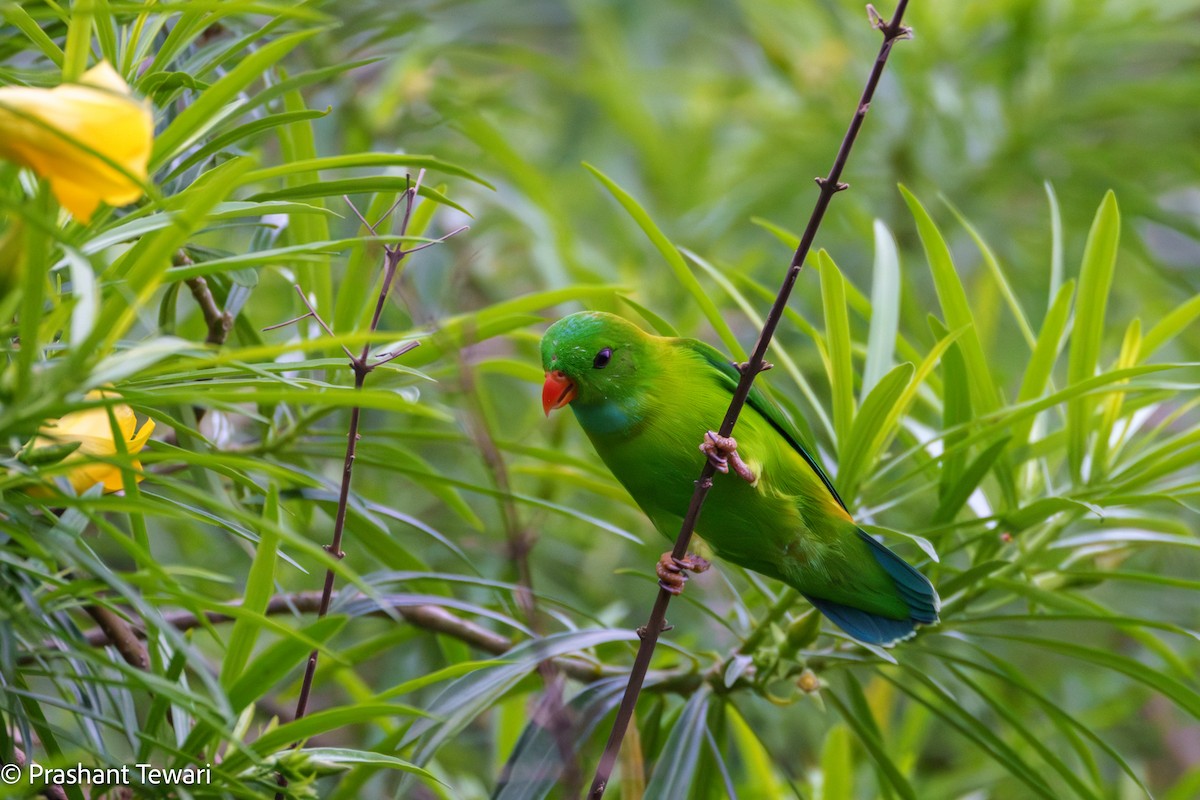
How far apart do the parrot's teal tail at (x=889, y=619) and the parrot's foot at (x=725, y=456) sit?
0.76ft

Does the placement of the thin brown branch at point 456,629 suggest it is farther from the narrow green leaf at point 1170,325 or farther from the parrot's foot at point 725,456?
the narrow green leaf at point 1170,325

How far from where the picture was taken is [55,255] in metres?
1.04

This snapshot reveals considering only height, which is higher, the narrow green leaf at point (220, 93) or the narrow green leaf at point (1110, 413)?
the narrow green leaf at point (220, 93)

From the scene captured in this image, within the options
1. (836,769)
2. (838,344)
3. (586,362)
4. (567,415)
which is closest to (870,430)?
(838,344)

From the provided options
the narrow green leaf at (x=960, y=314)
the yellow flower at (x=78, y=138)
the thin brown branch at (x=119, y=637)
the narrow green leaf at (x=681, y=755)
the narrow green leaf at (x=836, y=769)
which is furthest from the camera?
the narrow green leaf at (x=836, y=769)

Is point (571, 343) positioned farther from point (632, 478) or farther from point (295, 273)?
point (295, 273)

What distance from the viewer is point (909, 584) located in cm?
177

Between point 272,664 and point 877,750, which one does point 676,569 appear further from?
point 272,664

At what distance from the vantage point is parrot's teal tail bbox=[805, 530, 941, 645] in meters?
1.73

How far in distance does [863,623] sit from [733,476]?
324 millimetres

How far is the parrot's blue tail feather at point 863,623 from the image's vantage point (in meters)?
1.72

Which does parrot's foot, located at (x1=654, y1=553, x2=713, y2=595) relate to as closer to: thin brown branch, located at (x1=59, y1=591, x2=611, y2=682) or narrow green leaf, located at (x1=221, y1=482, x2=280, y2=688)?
thin brown branch, located at (x1=59, y1=591, x2=611, y2=682)

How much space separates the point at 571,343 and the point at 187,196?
2.65 ft

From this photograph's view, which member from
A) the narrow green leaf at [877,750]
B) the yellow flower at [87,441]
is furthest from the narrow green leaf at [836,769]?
the yellow flower at [87,441]
